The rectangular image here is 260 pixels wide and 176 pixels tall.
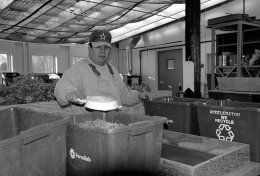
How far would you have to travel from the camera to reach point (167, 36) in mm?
10703

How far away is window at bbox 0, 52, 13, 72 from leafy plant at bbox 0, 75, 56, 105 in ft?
23.8

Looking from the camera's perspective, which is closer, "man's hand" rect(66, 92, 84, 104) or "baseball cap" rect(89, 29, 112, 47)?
"man's hand" rect(66, 92, 84, 104)

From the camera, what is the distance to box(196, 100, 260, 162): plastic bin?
1923 millimetres

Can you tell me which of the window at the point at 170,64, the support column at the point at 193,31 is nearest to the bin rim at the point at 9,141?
the support column at the point at 193,31

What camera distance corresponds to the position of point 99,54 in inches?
80.7

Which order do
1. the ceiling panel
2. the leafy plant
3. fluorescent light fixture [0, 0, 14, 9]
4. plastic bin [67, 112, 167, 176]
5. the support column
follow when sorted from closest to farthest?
plastic bin [67, 112, 167, 176], the leafy plant, the support column, fluorescent light fixture [0, 0, 14, 9], the ceiling panel

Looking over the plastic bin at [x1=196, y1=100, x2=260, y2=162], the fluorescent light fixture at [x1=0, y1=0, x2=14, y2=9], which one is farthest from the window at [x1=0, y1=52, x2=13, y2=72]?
the plastic bin at [x1=196, y1=100, x2=260, y2=162]

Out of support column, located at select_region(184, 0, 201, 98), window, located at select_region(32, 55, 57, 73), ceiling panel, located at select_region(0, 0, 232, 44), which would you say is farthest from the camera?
window, located at select_region(32, 55, 57, 73)

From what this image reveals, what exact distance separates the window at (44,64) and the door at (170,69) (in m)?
4.50

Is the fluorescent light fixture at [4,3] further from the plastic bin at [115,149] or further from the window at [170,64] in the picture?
the window at [170,64]

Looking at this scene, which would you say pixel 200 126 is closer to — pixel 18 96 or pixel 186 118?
pixel 186 118

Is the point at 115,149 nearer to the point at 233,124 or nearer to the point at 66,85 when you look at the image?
the point at 66,85

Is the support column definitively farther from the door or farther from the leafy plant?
the door

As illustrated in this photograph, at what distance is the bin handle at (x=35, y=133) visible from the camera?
0.92 metres
